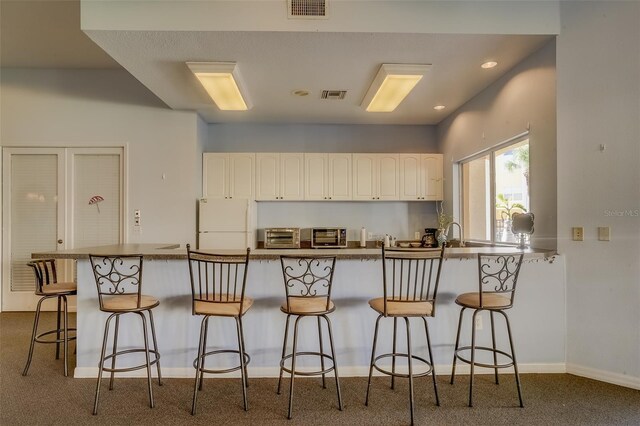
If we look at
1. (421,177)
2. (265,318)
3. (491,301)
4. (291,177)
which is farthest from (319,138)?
(491,301)

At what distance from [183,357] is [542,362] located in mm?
2940

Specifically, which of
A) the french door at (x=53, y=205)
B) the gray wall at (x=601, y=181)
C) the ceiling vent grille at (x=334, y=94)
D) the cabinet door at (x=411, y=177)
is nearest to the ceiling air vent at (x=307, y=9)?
the ceiling vent grille at (x=334, y=94)

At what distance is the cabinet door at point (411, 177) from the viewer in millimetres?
5273

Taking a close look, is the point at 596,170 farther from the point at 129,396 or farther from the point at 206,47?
the point at 129,396

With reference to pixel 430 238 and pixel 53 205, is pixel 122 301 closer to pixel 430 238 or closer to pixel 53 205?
pixel 53 205

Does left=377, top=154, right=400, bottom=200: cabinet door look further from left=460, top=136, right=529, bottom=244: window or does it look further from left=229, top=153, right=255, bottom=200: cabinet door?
left=229, top=153, right=255, bottom=200: cabinet door

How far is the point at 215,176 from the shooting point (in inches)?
200

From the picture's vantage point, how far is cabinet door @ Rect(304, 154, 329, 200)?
5191 millimetres

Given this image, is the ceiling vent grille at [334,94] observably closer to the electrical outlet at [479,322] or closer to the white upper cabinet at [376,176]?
the white upper cabinet at [376,176]

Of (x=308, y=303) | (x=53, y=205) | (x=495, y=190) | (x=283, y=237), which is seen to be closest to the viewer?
(x=308, y=303)

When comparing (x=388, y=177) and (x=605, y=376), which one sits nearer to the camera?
(x=605, y=376)

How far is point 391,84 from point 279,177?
2251 millimetres

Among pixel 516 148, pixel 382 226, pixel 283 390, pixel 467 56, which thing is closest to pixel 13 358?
pixel 283 390

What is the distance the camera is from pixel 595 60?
283cm
